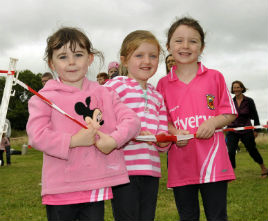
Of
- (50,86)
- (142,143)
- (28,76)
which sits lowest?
(142,143)

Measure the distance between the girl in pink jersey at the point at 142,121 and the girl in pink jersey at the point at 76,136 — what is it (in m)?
0.25

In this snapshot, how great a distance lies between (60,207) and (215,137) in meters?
1.35

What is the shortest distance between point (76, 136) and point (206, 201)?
49.6 inches

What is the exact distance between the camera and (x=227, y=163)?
2.86 metres

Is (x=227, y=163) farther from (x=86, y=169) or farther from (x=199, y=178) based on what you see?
(x=86, y=169)

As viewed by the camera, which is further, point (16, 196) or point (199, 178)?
point (16, 196)

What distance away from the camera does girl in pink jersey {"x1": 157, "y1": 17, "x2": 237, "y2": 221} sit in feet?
9.18

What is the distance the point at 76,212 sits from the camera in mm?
2266

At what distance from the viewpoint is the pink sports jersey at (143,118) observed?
8.52 ft

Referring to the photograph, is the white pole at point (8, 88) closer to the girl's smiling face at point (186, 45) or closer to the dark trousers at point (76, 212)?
the dark trousers at point (76, 212)

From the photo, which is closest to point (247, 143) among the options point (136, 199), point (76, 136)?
point (136, 199)

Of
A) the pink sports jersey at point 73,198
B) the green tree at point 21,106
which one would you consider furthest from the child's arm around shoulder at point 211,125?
the green tree at point 21,106

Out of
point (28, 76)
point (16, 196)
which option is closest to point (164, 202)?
point (16, 196)

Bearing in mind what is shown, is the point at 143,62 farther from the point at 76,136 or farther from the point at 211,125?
the point at 76,136
